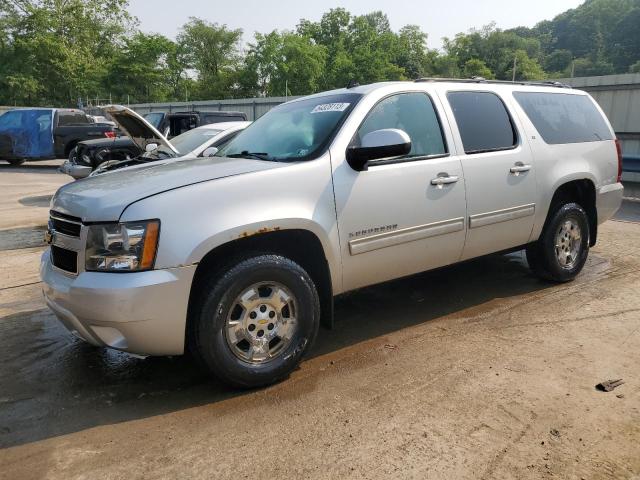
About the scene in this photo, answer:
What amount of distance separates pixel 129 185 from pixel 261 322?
1.14 m

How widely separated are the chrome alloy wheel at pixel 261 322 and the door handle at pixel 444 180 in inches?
55.9

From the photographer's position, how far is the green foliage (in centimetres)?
5031

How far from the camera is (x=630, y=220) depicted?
8.23 m

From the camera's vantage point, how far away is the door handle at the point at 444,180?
3.81 meters

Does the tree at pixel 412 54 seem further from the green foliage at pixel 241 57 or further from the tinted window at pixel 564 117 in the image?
the tinted window at pixel 564 117

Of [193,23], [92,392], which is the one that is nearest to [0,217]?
[92,392]

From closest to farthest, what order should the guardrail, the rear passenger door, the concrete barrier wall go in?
the rear passenger door → the guardrail → the concrete barrier wall

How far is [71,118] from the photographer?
16641mm

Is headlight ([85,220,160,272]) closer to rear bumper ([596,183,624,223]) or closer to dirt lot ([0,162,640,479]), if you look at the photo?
dirt lot ([0,162,640,479])

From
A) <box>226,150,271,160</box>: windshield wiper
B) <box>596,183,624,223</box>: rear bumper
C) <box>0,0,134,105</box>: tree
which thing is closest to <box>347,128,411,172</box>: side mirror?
<box>226,150,271,160</box>: windshield wiper

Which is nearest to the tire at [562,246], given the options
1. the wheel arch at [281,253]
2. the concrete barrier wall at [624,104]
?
the wheel arch at [281,253]

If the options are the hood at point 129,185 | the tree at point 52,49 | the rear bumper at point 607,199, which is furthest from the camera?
the tree at point 52,49

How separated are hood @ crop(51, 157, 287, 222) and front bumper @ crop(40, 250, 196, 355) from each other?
363mm

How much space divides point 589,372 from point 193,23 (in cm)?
8884
